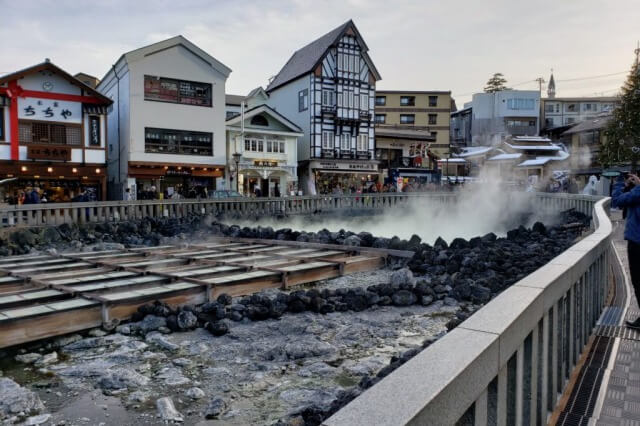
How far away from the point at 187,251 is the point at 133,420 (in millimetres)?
9951

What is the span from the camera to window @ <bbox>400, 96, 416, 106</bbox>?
56969 mm

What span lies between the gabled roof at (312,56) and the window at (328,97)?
94.4 inches

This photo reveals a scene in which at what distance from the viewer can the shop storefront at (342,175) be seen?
4175cm

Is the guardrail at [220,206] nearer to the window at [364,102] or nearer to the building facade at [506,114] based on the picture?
the window at [364,102]

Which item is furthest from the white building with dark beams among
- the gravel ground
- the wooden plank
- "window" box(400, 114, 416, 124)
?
the wooden plank

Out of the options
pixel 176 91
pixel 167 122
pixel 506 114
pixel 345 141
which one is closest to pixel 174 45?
pixel 176 91

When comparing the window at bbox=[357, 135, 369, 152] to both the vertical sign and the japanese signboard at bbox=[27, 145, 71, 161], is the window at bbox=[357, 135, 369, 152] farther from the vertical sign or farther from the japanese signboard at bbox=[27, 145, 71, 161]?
the japanese signboard at bbox=[27, 145, 71, 161]

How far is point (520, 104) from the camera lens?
191 ft

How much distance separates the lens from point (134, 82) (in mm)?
30984

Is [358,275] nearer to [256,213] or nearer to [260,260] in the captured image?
[260,260]

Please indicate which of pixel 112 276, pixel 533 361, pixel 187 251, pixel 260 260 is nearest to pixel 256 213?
pixel 187 251

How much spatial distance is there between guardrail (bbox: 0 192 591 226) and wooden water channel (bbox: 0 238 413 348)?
21.0 feet

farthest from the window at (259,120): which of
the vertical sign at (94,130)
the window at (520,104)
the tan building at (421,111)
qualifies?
the window at (520,104)

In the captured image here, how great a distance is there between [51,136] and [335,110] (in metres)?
22.4
